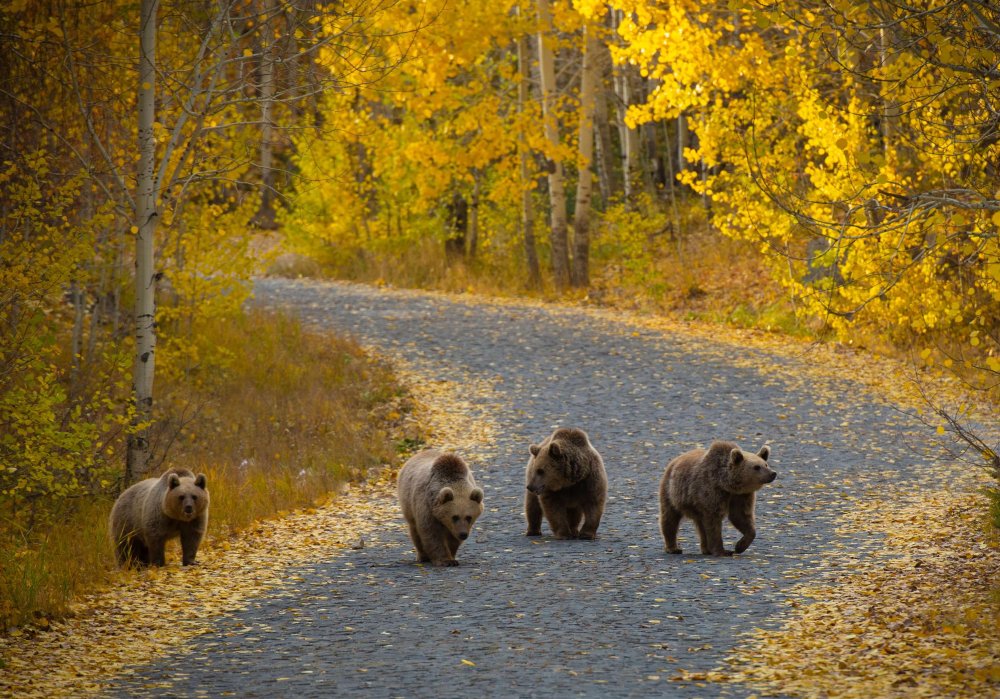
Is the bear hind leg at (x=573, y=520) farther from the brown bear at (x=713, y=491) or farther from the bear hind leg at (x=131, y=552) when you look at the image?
the bear hind leg at (x=131, y=552)

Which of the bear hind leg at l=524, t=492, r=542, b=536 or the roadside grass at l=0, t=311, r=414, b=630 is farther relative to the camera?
the bear hind leg at l=524, t=492, r=542, b=536

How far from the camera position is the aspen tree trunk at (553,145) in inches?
1051

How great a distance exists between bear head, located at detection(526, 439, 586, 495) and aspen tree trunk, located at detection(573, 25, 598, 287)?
1670 cm

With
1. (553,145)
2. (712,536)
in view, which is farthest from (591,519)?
(553,145)

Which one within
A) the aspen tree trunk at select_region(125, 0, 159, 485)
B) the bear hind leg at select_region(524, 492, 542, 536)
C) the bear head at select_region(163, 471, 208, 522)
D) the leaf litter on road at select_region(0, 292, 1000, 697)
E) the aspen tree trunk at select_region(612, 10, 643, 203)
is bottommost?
the leaf litter on road at select_region(0, 292, 1000, 697)

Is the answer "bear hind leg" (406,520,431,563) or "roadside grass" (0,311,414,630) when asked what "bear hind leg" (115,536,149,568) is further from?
"bear hind leg" (406,520,431,563)

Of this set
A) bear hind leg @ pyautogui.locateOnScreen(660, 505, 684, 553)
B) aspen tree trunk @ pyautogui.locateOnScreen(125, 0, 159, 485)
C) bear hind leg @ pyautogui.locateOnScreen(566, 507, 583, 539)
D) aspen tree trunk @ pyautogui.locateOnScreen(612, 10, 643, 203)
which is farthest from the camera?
aspen tree trunk @ pyautogui.locateOnScreen(612, 10, 643, 203)

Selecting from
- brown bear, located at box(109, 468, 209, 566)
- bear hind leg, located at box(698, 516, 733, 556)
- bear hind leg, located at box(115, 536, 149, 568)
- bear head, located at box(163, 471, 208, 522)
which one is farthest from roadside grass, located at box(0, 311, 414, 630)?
bear hind leg, located at box(698, 516, 733, 556)

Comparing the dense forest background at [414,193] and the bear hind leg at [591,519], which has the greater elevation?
the dense forest background at [414,193]

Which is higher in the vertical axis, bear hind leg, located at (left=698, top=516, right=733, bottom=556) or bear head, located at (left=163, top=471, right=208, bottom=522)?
bear head, located at (left=163, top=471, right=208, bottom=522)

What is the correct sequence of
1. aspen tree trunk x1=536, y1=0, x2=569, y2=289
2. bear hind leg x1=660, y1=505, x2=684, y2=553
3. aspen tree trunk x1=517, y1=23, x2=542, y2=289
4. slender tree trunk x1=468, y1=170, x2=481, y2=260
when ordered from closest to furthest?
1. bear hind leg x1=660, y1=505, x2=684, y2=553
2. aspen tree trunk x1=536, y1=0, x2=569, y2=289
3. aspen tree trunk x1=517, y1=23, x2=542, y2=289
4. slender tree trunk x1=468, y1=170, x2=481, y2=260

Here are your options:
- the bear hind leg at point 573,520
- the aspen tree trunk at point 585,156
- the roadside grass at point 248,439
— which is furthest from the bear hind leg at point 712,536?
the aspen tree trunk at point 585,156

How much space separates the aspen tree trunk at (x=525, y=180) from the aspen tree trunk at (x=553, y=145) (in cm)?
46

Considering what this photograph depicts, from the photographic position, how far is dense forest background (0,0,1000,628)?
1004 centimetres
